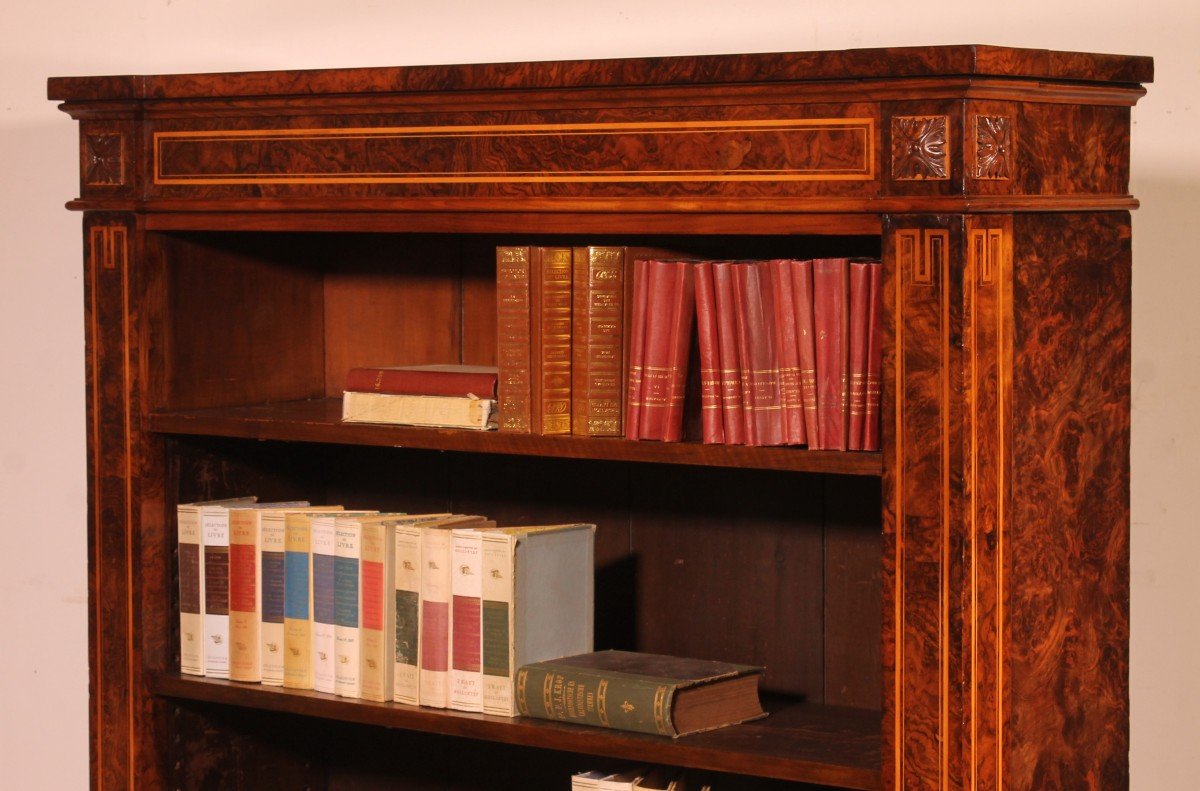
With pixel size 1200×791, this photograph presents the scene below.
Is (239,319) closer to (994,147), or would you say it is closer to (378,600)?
(378,600)

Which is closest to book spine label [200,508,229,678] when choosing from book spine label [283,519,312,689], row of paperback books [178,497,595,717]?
row of paperback books [178,497,595,717]

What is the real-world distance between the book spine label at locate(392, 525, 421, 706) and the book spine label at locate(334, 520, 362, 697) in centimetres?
7

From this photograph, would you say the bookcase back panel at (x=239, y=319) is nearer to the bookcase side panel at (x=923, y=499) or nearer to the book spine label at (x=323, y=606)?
the book spine label at (x=323, y=606)

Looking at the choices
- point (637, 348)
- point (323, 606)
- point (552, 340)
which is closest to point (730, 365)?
point (637, 348)

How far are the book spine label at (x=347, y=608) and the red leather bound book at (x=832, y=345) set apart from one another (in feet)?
2.48

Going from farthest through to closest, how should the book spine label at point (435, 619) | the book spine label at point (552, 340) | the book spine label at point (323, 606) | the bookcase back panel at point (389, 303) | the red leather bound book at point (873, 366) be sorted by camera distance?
the bookcase back panel at point (389, 303) < the book spine label at point (323, 606) < the book spine label at point (435, 619) < the book spine label at point (552, 340) < the red leather bound book at point (873, 366)

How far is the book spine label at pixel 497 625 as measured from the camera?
2311mm

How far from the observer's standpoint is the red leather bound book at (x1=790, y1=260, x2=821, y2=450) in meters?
2.08

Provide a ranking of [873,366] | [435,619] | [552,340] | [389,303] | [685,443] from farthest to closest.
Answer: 1. [389,303]
2. [435,619]
3. [552,340]
4. [685,443]
5. [873,366]

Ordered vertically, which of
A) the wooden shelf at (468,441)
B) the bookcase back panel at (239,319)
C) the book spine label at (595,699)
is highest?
the bookcase back panel at (239,319)

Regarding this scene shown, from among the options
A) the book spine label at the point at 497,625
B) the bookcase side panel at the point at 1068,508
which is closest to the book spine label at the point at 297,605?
the book spine label at the point at 497,625

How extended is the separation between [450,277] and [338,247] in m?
0.22

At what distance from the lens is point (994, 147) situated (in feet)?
6.26

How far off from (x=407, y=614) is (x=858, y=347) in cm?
79
